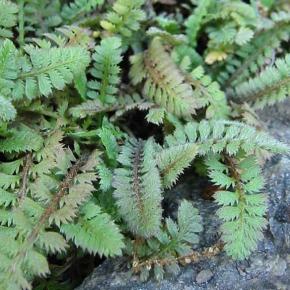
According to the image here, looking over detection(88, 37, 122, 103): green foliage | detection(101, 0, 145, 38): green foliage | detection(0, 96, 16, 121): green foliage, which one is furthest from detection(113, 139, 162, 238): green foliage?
detection(101, 0, 145, 38): green foliage

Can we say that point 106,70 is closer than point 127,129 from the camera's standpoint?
Yes

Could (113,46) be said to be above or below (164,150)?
above

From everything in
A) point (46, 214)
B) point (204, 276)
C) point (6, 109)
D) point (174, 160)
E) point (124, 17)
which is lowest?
point (204, 276)

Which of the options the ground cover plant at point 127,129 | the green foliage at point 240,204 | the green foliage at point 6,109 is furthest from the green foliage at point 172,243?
the green foliage at point 6,109

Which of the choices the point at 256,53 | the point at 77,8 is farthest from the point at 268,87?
the point at 77,8

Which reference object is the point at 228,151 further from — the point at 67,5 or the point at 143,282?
the point at 67,5

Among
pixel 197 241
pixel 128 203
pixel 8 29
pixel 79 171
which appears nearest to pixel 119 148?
pixel 79 171

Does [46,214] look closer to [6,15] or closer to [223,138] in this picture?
[223,138]
